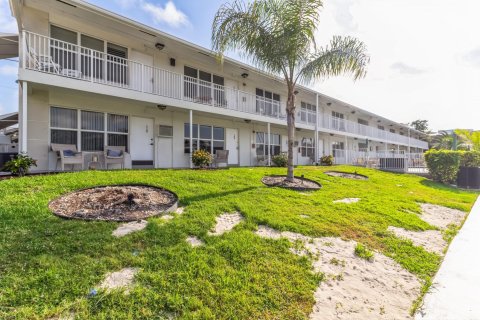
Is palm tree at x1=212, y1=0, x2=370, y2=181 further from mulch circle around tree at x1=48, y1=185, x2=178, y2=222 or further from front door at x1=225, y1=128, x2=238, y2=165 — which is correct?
front door at x1=225, y1=128, x2=238, y2=165

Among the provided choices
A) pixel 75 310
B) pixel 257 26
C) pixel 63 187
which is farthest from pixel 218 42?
pixel 75 310

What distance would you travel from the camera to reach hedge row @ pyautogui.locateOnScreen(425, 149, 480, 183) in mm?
14120

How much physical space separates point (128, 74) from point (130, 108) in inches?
54.9

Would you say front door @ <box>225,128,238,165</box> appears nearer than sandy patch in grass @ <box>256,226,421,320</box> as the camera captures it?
No

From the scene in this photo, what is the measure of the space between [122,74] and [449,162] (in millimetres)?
17657

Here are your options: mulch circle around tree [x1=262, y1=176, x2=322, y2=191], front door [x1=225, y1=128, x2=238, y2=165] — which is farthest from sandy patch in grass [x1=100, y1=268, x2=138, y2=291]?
front door [x1=225, y1=128, x2=238, y2=165]

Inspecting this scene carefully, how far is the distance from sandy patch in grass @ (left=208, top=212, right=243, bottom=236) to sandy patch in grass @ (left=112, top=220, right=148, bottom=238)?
1.12m

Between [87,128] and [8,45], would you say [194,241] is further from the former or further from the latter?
[8,45]

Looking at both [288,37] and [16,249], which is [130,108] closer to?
[288,37]

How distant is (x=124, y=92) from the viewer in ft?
30.2

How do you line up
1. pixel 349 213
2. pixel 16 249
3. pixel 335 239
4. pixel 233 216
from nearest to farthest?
pixel 16 249
pixel 335 239
pixel 233 216
pixel 349 213

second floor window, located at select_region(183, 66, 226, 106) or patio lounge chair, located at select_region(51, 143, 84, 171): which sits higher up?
second floor window, located at select_region(183, 66, 226, 106)

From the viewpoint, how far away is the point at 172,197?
5.55 m

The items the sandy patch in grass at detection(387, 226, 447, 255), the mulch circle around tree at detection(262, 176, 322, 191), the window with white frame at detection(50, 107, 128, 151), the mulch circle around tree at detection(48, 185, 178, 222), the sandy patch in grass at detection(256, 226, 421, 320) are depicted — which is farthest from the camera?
the window with white frame at detection(50, 107, 128, 151)
